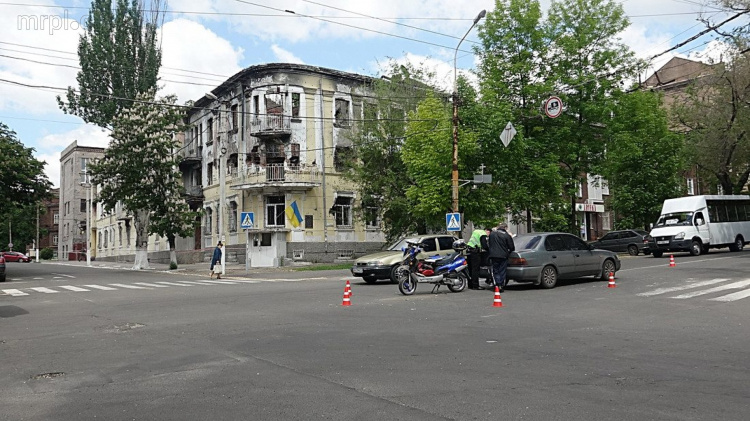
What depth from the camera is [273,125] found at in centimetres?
3800

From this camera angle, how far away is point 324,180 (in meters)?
38.6

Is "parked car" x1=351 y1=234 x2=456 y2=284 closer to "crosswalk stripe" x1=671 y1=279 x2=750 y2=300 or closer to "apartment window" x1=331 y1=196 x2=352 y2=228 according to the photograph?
"crosswalk stripe" x1=671 y1=279 x2=750 y2=300

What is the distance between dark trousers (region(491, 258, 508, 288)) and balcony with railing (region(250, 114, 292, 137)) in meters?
24.8

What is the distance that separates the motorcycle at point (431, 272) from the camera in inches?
613

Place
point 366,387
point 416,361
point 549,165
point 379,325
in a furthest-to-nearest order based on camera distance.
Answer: point 549,165 → point 379,325 → point 416,361 → point 366,387

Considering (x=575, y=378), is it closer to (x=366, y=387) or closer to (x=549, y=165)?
(x=366, y=387)

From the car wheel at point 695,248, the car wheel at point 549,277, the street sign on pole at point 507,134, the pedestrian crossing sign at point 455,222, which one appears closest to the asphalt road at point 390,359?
the car wheel at point 549,277

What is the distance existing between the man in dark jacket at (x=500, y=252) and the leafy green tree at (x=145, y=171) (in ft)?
83.4

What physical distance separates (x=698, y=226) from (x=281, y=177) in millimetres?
23042

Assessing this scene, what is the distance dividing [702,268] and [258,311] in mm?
15680

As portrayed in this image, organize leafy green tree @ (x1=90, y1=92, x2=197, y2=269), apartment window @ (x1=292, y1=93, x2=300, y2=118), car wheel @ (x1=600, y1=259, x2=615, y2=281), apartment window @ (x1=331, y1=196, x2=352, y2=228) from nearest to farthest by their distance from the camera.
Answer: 1. car wheel @ (x1=600, y1=259, x2=615, y2=281)
2. leafy green tree @ (x1=90, y1=92, x2=197, y2=269)
3. apartment window @ (x1=292, y1=93, x2=300, y2=118)
4. apartment window @ (x1=331, y1=196, x2=352, y2=228)

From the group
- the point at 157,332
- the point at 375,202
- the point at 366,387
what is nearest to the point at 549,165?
the point at 375,202

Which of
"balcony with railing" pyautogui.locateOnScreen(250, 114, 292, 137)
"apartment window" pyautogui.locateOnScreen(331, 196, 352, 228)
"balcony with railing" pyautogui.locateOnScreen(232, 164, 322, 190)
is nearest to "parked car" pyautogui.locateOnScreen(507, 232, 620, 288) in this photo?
"balcony with railing" pyautogui.locateOnScreen(232, 164, 322, 190)

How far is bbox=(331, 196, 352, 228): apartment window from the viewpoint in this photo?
39.4 meters
